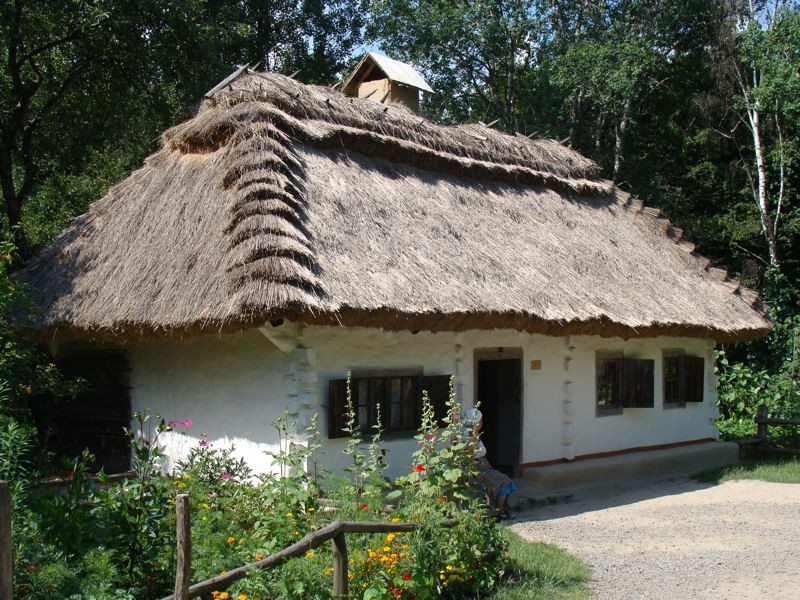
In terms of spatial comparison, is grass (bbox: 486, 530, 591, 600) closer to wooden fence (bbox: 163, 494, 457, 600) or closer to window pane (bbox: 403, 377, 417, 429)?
wooden fence (bbox: 163, 494, 457, 600)

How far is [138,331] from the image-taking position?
820 centimetres

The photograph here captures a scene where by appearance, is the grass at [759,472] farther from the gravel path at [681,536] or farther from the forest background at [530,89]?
the forest background at [530,89]

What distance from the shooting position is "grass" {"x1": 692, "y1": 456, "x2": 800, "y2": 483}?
37.1ft

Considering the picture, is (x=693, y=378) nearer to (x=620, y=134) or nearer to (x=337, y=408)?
Answer: (x=337, y=408)

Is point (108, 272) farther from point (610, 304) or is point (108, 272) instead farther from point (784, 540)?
point (784, 540)

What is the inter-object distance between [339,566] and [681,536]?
4550mm

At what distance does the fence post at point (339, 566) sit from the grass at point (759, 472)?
796cm

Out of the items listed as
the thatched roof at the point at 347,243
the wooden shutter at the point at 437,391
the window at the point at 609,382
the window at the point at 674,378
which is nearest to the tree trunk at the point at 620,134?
the thatched roof at the point at 347,243

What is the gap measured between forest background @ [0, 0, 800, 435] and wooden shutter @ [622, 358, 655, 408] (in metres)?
4.40

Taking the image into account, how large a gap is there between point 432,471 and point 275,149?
4689mm

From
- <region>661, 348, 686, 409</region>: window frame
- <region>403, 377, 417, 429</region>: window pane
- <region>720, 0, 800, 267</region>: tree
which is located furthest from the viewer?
<region>720, 0, 800, 267</region>: tree

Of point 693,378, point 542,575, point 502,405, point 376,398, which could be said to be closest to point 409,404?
point 376,398

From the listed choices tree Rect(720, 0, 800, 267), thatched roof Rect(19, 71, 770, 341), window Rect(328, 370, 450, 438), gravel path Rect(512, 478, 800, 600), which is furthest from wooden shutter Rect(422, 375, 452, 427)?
tree Rect(720, 0, 800, 267)

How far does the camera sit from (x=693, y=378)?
13.1m
